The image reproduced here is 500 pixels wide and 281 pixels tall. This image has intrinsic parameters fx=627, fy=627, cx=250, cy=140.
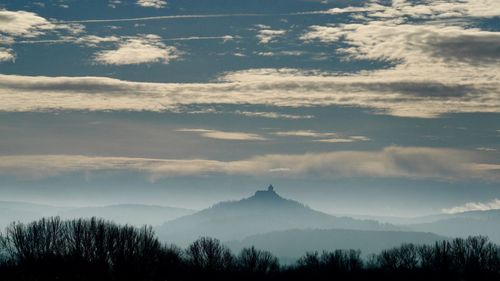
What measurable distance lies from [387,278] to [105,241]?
282ft

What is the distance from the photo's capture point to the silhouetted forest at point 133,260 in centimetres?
13388

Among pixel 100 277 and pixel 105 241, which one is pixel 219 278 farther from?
pixel 100 277

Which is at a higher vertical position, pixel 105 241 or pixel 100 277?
pixel 105 241

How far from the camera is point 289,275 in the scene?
186750 mm

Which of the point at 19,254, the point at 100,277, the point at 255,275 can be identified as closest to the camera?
the point at 100,277

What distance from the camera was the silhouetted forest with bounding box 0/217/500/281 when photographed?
134 metres

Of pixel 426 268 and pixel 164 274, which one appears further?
pixel 426 268

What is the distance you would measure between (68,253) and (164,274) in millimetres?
22395

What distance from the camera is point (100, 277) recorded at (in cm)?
12156

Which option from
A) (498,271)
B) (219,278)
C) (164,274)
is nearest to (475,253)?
(498,271)

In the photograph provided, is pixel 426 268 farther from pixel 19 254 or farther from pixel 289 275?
pixel 19 254

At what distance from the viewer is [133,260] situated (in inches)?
5610

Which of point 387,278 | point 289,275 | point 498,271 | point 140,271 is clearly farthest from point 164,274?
point 498,271

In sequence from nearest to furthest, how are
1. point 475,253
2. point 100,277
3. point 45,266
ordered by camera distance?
1. point 100,277
2. point 45,266
3. point 475,253
